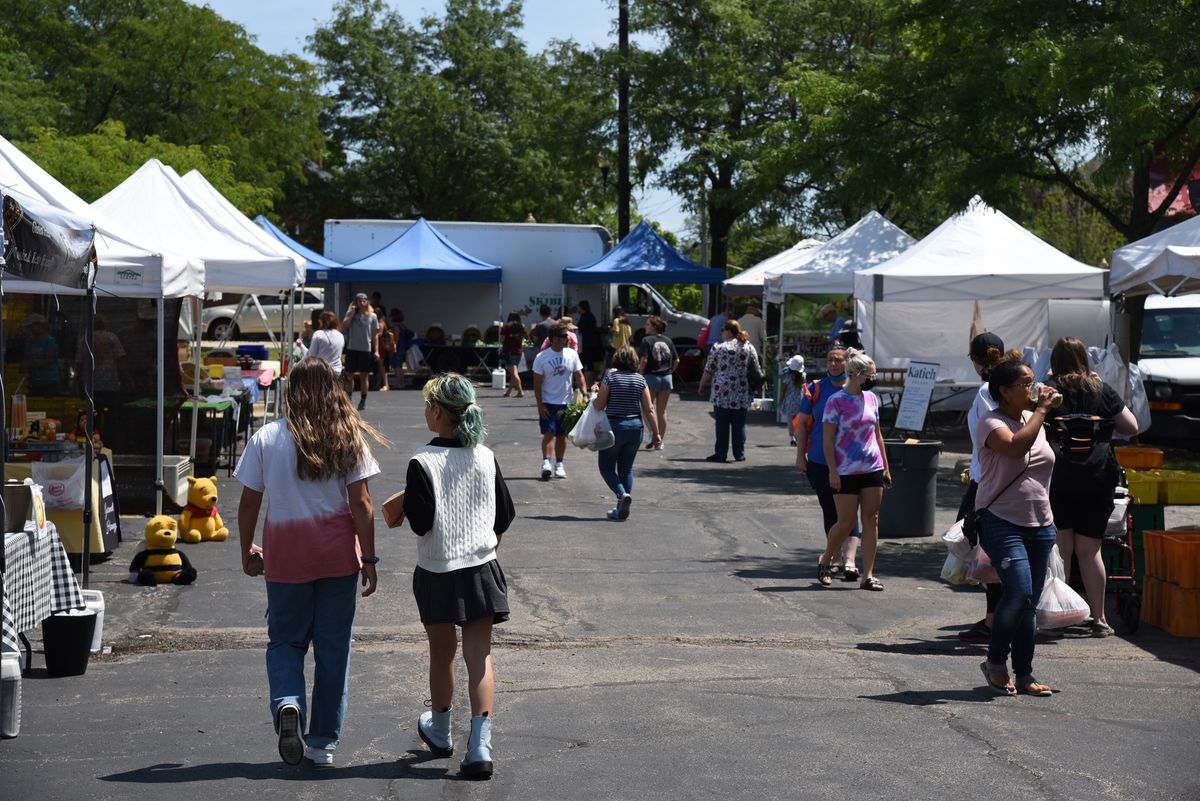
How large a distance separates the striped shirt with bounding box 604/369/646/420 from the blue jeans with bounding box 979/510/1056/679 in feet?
20.3

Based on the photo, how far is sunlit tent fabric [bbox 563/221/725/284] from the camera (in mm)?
29406

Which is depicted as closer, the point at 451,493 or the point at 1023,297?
the point at 451,493

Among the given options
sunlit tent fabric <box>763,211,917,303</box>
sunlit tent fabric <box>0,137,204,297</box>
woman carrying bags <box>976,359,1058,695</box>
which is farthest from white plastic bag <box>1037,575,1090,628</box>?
sunlit tent fabric <box>763,211,917,303</box>

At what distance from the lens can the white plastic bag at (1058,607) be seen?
7938 millimetres

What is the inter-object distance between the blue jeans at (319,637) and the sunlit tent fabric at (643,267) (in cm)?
2365

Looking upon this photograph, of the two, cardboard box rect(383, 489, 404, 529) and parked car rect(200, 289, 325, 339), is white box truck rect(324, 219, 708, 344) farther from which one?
cardboard box rect(383, 489, 404, 529)

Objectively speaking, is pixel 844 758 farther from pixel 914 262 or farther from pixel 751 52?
pixel 751 52

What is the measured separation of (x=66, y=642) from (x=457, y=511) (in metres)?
2.77

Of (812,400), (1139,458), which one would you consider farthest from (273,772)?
(1139,458)

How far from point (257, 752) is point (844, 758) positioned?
7.92 ft

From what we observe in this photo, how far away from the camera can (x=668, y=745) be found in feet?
20.0

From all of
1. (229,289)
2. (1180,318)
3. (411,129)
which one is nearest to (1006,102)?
(1180,318)

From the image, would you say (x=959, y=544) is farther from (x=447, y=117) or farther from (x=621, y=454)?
(x=447, y=117)

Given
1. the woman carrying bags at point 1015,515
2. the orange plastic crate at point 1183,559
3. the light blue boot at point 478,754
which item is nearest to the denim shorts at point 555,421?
the orange plastic crate at point 1183,559
